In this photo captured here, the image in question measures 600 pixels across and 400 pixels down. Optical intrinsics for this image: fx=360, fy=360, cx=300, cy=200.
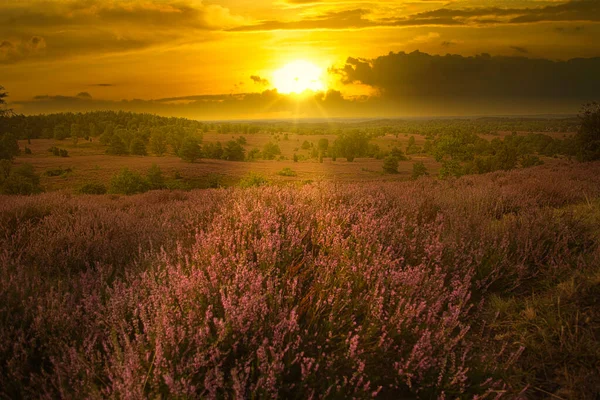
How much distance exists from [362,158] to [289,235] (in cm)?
9035

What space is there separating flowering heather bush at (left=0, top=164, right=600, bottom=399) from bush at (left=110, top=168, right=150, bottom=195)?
40.6 meters

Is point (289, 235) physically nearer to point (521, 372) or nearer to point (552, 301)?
point (521, 372)

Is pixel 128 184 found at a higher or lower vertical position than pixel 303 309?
lower

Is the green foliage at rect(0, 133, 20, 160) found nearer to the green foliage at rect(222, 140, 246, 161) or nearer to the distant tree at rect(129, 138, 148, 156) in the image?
the distant tree at rect(129, 138, 148, 156)

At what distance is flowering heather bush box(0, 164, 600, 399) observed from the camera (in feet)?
5.72

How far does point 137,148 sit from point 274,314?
90.2m

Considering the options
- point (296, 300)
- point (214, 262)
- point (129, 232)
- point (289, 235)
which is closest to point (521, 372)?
point (296, 300)

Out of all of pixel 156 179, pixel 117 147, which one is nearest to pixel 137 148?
pixel 117 147

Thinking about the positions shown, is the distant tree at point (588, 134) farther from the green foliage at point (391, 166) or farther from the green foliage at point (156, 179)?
the green foliage at point (156, 179)

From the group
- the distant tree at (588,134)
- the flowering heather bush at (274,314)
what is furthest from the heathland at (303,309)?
the distant tree at (588,134)

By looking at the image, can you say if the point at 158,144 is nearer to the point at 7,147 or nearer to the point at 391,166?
the point at 7,147

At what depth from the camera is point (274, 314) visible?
2.05m

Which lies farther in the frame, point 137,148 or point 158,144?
point 158,144

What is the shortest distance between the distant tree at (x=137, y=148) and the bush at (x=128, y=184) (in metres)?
42.9
